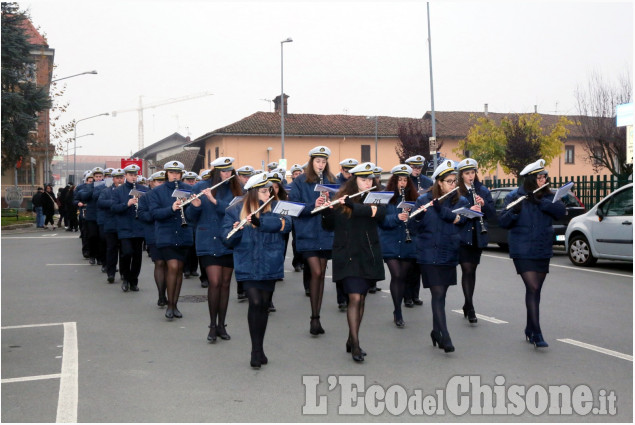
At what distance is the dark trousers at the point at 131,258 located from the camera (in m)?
11.5

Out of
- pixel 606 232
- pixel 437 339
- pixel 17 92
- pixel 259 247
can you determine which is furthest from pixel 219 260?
pixel 17 92

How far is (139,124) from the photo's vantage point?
16012 cm

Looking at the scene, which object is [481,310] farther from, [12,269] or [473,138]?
[473,138]

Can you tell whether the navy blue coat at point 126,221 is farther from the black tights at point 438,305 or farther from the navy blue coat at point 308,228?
the black tights at point 438,305

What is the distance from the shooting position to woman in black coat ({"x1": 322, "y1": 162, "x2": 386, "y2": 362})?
6664 millimetres

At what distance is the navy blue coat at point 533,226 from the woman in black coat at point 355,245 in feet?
5.14

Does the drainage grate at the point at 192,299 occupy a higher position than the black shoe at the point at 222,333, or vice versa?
the black shoe at the point at 222,333

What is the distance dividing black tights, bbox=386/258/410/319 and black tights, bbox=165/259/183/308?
8.24 ft

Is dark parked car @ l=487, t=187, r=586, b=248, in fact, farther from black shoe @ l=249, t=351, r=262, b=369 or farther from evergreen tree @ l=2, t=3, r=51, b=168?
evergreen tree @ l=2, t=3, r=51, b=168

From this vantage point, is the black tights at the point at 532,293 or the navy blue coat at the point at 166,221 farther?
the navy blue coat at the point at 166,221

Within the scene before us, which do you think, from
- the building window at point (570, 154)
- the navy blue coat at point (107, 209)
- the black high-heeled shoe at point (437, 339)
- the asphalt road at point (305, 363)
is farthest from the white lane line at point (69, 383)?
the building window at point (570, 154)

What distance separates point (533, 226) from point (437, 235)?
3.37 ft

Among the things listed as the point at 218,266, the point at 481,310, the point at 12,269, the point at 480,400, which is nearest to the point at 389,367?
the point at 480,400

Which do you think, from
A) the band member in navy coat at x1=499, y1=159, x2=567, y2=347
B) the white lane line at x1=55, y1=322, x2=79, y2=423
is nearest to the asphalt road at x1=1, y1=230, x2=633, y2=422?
the white lane line at x1=55, y1=322, x2=79, y2=423
